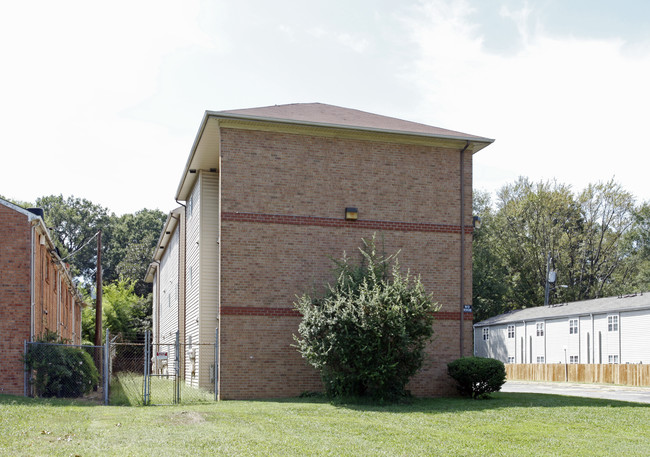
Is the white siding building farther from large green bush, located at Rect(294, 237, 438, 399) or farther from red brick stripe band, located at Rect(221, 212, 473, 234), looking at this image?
large green bush, located at Rect(294, 237, 438, 399)

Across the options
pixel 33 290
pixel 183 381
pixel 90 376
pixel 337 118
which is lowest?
pixel 183 381

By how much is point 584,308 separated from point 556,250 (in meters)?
17.8

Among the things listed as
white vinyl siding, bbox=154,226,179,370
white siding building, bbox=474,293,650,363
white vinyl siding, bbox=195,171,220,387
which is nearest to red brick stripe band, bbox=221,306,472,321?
white vinyl siding, bbox=195,171,220,387

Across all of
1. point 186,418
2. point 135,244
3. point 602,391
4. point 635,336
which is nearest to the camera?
point 186,418

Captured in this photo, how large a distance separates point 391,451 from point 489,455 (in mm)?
1498

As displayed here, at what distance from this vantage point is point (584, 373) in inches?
1492

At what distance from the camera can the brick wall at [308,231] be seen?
1969 cm

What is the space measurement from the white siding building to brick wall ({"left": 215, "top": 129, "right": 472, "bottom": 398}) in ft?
62.7

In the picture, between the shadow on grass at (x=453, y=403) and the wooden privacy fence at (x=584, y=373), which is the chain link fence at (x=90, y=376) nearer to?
the shadow on grass at (x=453, y=403)

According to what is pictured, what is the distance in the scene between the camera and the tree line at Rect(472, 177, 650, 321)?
57500 mm

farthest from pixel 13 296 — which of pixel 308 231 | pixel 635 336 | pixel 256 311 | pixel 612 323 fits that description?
pixel 612 323

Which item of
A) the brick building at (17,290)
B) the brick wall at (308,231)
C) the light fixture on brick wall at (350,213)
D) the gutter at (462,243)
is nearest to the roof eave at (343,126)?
the gutter at (462,243)

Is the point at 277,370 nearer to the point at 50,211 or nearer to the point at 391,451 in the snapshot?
the point at 391,451

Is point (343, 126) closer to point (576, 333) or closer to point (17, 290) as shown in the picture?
point (17, 290)
